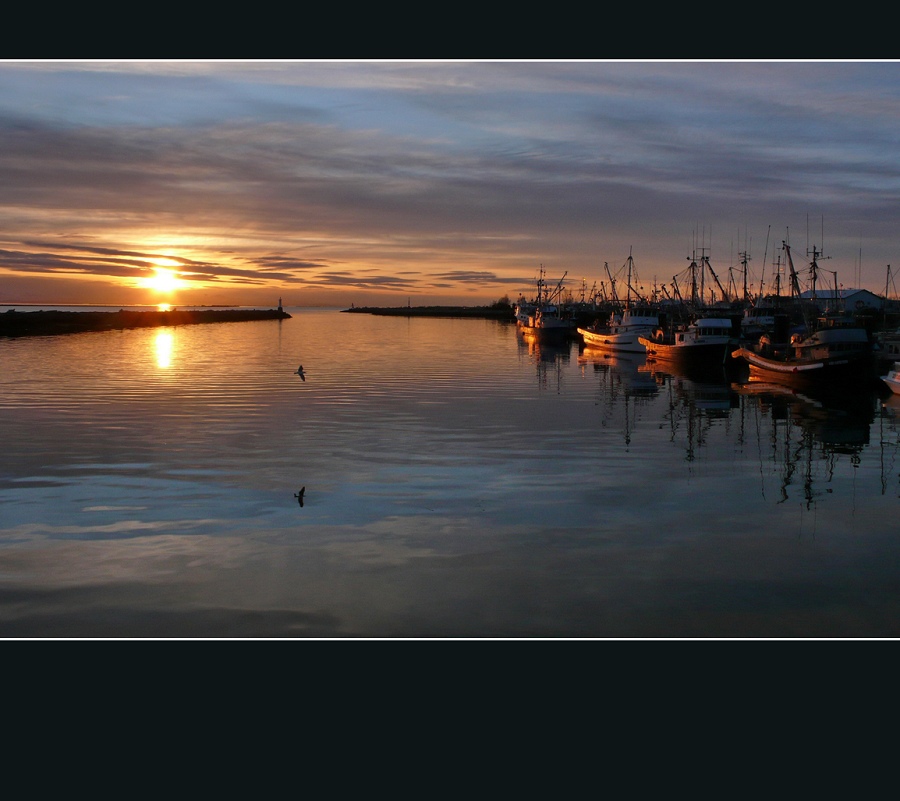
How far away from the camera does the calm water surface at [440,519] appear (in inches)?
539

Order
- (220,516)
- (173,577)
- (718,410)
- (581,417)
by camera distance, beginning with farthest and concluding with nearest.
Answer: (718,410) → (581,417) → (220,516) → (173,577)

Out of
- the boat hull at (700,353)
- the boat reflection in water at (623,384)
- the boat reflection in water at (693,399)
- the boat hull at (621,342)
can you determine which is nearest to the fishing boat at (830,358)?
the boat reflection in water at (693,399)

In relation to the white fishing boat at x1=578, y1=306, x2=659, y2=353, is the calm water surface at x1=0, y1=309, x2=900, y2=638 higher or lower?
lower

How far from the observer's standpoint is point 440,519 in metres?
19.3

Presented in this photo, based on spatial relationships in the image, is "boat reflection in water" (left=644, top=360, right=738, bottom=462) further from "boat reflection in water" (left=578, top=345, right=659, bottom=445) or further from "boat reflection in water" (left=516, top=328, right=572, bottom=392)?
"boat reflection in water" (left=516, top=328, right=572, bottom=392)

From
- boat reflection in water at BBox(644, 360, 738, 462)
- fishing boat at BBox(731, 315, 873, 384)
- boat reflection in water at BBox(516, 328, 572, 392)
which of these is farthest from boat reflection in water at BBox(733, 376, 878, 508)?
boat reflection in water at BBox(516, 328, 572, 392)

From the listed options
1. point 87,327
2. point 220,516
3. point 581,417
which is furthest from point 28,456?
point 87,327

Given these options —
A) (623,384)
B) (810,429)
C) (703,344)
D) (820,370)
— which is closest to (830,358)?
(820,370)

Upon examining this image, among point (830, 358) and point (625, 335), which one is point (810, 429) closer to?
point (830, 358)

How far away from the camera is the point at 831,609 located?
13953 mm

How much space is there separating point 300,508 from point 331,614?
6960 mm

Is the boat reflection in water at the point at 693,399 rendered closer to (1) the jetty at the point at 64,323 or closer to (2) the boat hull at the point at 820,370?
(2) the boat hull at the point at 820,370

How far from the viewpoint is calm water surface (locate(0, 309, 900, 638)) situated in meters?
13.7

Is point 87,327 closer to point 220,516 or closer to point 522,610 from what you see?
point 220,516
